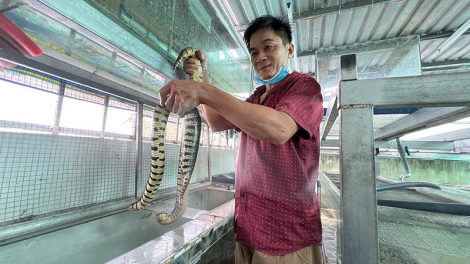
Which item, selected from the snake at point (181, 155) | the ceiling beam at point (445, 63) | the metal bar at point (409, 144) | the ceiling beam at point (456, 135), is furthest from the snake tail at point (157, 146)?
the ceiling beam at point (456, 135)

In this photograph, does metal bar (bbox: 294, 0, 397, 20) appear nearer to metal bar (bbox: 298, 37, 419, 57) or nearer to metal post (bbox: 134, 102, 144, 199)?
metal bar (bbox: 298, 37, 419, 57)

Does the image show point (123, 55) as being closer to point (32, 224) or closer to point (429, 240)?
point (32, 224)

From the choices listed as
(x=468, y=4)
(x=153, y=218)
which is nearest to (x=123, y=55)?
(x=153, y=218)

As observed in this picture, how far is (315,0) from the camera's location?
2393mm

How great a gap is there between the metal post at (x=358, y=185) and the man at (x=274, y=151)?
0.23 metres

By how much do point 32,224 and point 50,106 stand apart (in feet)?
3.50

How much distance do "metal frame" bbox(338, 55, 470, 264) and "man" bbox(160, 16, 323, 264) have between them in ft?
0.76

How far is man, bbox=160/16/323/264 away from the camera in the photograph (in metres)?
0.78

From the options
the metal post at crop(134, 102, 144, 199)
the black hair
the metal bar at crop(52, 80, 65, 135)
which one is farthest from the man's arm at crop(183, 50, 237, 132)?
the metal bar at crop(52, 80, 65, 135)

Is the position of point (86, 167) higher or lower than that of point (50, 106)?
lower

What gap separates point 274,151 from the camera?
1131 mm

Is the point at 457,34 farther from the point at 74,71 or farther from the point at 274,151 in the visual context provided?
the point at 74,71

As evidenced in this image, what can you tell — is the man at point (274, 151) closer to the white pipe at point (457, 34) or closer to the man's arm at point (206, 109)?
the man's arm at point (206, 109)

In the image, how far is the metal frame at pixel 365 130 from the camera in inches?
25.3
